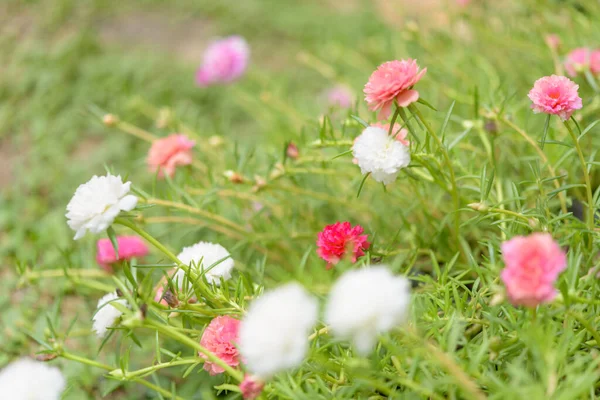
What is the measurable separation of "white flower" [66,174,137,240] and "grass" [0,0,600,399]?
0.07 m

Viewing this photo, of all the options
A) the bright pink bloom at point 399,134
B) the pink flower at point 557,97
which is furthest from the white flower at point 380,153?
the pink flower at point 557,97

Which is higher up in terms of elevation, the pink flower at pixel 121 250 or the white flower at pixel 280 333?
the white flower at pixel 280 333

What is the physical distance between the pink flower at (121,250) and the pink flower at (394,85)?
0.48 metres

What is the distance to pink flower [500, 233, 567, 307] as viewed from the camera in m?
0.39

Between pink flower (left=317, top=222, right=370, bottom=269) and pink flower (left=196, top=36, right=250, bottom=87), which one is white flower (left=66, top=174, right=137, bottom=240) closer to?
pink flower (left=317, top=222, right=370, bottom=269)

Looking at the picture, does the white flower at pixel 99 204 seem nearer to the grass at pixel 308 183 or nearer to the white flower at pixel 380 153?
the grass at pixel 308 183

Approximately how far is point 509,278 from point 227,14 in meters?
1.77

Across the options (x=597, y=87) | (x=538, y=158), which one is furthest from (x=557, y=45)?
(x=538, y=158)

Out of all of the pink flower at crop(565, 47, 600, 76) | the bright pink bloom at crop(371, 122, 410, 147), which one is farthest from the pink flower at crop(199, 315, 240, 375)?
the pink flower at crop(565, 47, 600, 76)

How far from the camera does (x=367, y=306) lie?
37 cm

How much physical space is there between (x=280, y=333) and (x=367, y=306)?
66mm

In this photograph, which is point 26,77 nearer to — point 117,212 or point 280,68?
point 280,68

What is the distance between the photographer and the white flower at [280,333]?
37 cm

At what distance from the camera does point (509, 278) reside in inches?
15.9
